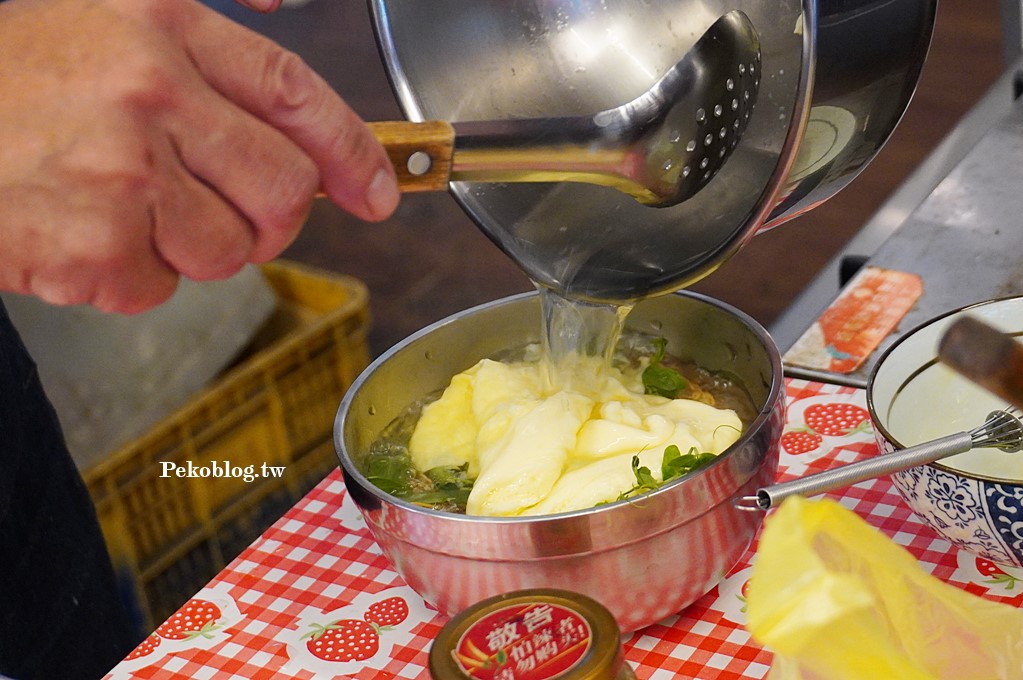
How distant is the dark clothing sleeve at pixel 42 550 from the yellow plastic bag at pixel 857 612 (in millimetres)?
855

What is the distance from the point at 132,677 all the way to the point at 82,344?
1269mm

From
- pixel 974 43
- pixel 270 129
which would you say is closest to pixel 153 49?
pixel 270 129

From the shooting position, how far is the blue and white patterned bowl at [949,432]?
863 mm

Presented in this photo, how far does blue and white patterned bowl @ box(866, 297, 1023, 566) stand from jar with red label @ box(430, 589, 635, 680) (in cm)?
28

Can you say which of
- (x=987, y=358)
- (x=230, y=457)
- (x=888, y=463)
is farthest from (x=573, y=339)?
(x=230, y=457)

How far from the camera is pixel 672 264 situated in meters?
0.99

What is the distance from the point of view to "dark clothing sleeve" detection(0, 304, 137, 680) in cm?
127

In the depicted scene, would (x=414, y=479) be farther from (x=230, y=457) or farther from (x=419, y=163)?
(x=230, y=457)

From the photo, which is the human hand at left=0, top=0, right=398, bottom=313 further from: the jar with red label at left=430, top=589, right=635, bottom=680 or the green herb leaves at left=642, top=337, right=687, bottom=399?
the green herb leaves at left=642, top=337, right=687, bottom=399

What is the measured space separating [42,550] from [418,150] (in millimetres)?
769

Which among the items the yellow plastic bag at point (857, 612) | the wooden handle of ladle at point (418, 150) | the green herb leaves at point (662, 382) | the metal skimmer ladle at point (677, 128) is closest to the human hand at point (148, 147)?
the wooden handle of ladle at point (418, 150)

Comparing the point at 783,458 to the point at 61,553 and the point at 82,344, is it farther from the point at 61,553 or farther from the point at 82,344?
the point at 82,344

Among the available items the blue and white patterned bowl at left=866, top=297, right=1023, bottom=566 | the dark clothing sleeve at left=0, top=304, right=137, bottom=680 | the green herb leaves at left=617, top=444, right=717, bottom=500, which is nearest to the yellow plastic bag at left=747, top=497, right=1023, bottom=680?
the blue and white patterned bowl at left=866, top=297, right=1023, bottom=566

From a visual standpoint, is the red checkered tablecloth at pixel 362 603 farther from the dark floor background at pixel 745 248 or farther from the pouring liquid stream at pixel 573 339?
the dark floor background at pixel 745 248
